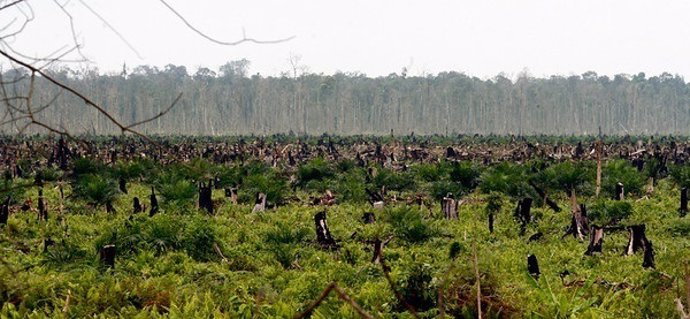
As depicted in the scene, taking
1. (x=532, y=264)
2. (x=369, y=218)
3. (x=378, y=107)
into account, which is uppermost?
(x=378, y=107)

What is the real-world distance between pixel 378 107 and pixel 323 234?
332 ft

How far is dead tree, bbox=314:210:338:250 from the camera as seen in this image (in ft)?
29.7

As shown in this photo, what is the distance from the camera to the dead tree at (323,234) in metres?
9.05

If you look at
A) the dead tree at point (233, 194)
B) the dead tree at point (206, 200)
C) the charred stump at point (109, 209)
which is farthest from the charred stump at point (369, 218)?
the charred stump at point (109, 209)

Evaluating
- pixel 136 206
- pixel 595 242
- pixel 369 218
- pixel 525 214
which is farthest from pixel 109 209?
pixel 595 242

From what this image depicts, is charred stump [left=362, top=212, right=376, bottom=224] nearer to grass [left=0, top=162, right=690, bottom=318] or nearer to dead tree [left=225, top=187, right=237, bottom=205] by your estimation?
grass [left=0, top=162, right=690, bottom=318]

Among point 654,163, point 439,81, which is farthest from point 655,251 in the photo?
point 439,81

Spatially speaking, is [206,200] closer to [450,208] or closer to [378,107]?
[450,208]

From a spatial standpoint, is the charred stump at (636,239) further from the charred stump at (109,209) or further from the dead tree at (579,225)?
the charred stump at (109,209)

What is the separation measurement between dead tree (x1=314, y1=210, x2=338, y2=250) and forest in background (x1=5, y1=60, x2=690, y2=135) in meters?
86.0

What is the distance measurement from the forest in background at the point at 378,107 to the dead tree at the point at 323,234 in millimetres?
85992

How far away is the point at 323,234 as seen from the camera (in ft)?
30.2

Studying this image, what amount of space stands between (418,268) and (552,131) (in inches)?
4200

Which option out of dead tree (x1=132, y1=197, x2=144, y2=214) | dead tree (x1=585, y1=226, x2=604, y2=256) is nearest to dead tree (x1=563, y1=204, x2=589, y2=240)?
dead tree (x1=585, y1=226, x2=604, y2=256)
